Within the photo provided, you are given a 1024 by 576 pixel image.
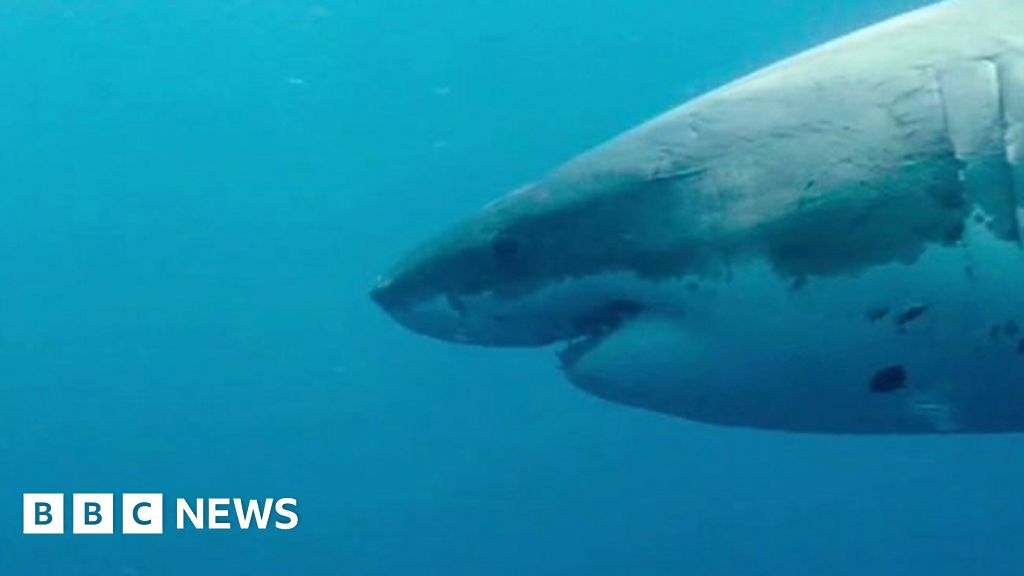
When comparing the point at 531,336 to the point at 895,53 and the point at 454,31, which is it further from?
the point at 454,31

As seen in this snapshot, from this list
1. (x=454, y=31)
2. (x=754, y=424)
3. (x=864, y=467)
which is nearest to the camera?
(x=754, y=424)

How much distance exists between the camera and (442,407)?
83.0 ft

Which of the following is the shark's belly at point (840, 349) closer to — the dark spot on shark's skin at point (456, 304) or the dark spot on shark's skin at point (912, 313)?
the dark spot on shark's skin at point (912, 313)

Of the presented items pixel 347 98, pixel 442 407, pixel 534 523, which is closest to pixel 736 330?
pixel 534 523

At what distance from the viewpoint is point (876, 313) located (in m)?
2.20

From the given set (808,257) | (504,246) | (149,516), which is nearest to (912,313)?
(808,257)

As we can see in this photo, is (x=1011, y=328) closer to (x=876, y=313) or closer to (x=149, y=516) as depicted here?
(x=876, y=313)

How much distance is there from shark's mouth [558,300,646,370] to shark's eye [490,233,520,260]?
0.60ft

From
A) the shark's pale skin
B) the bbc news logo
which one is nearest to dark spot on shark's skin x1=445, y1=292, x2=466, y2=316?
the shark's pale skin

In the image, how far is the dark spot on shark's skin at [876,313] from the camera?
7.19ft

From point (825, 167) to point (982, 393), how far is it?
0.42m

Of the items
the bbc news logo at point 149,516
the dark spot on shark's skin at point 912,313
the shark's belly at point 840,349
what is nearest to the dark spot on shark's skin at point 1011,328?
the shark's belly at point 840,349

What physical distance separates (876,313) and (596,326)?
1.47ft

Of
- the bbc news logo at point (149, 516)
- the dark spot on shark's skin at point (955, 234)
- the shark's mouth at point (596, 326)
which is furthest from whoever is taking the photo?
the bbc news logo at point (149, 516)
